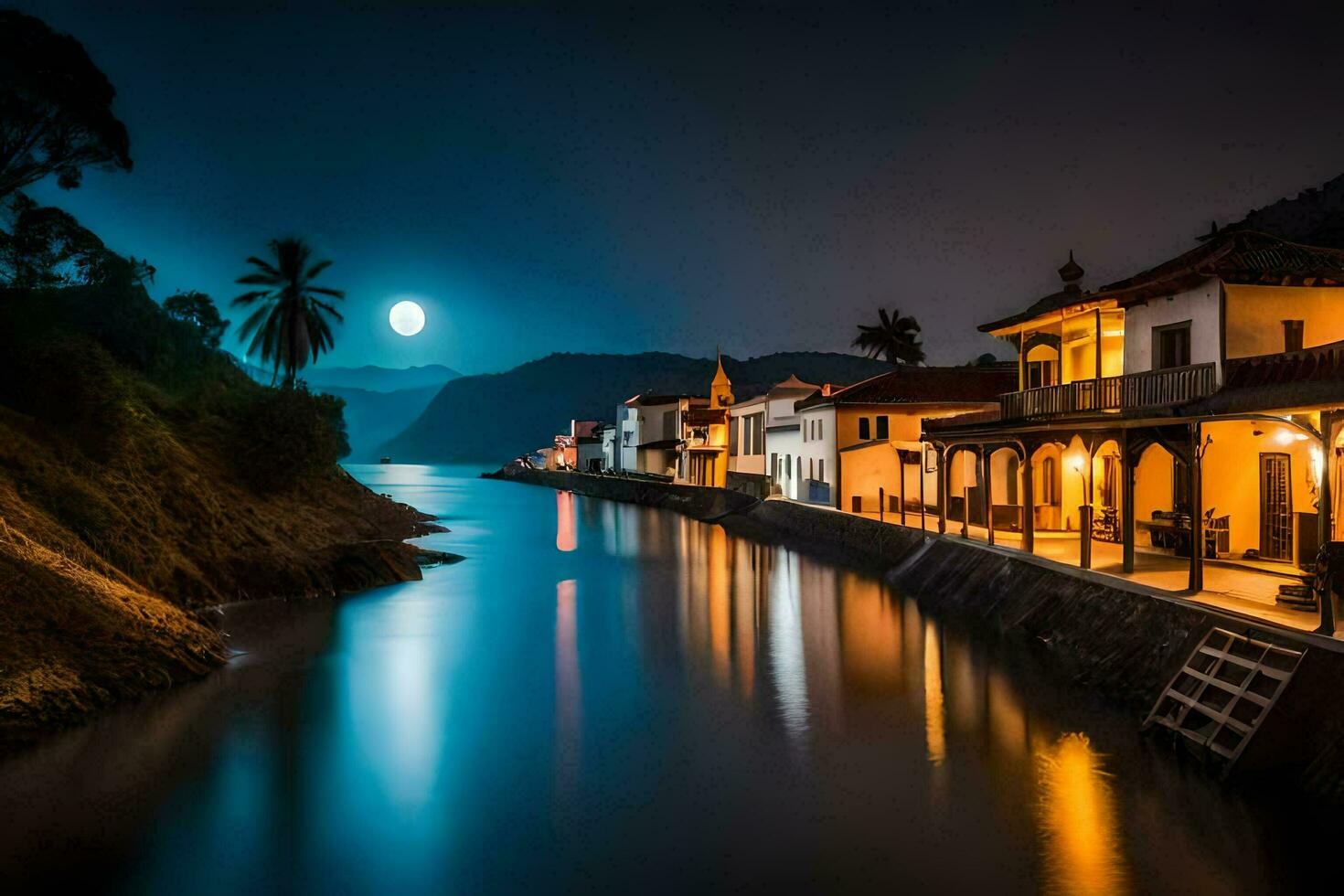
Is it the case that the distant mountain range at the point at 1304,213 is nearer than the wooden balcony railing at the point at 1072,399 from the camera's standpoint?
No

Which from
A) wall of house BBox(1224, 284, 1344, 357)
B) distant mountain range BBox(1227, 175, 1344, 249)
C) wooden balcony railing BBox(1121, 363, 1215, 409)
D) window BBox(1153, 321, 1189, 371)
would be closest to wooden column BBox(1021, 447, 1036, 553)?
wooden balcony railing BBox(1121, 363, 1215, 409)

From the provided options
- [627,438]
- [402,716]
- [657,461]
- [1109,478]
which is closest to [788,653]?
[402,716]

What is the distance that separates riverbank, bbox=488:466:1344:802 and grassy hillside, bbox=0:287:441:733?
15402 millimetres

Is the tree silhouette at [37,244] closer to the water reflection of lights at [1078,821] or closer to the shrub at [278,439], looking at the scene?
the shrub at [278,439]

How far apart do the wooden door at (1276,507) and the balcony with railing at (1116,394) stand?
2333 mm

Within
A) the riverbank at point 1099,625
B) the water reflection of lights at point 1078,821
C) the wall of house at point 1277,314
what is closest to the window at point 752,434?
the riverbank at point 1099,625

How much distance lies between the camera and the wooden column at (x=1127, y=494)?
16.6 m

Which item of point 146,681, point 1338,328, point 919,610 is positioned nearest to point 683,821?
point 146,681

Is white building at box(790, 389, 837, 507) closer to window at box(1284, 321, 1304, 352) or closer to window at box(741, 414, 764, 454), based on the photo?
window at box(741, 414, 764, 454)

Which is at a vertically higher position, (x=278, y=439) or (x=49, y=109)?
(x=49, y=109)

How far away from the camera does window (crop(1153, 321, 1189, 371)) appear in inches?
755

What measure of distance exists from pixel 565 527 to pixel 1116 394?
4050 cm

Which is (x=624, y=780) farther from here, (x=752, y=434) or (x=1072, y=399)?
(x=752, y=434)

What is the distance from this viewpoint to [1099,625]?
15648 millimetres
